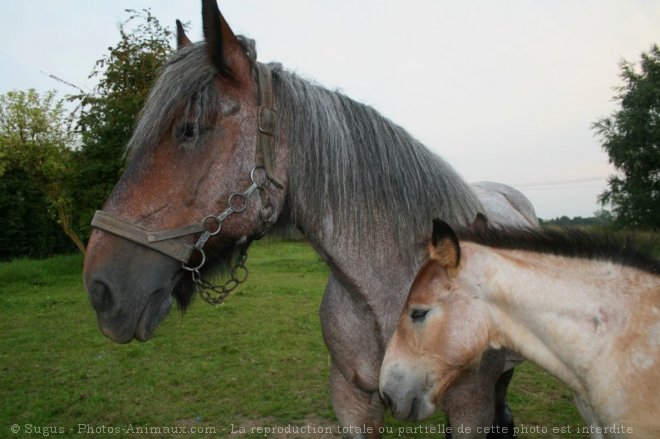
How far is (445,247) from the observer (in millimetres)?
2248

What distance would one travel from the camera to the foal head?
2.27 meters

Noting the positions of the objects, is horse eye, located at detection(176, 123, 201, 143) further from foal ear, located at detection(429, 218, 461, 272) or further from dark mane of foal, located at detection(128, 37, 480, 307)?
foal ear, located at detection(429, 218, 461, 272)

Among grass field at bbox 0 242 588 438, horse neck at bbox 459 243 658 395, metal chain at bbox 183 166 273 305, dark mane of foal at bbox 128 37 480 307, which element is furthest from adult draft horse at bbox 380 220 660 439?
grass field at bbox 0 242 588 438

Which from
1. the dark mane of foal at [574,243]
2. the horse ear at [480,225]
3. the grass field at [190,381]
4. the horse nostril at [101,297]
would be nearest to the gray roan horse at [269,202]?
the horse nostril at [101,297]

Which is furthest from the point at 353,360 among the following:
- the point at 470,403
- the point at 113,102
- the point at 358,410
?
the point at 113,102

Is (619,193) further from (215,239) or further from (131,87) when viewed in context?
(215,239)

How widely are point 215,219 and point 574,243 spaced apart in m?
1.82

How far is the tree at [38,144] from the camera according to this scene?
16.5 m

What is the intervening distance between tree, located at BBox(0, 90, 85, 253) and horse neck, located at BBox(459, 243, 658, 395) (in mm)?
16903

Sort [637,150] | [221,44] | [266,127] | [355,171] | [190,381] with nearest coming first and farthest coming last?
[221,44] < [266,127] < [355,171] < [190,381] < [637,150]

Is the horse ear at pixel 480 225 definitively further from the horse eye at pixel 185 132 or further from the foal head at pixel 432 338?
the horse eye at pixel 185 132

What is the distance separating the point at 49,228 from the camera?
792 inches

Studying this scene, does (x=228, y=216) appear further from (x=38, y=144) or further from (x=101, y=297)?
(x=38, y=144)

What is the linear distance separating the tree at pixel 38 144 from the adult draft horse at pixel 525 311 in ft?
54.8
